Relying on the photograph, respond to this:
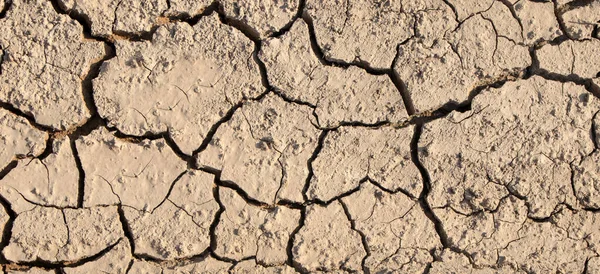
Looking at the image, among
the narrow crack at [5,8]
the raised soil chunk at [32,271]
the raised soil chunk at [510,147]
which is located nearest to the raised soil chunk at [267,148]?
the raised soil chunk at [510,147]

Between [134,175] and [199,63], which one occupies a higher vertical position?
[199,63]

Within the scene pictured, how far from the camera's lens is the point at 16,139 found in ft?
9.19

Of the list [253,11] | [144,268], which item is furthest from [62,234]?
[253,11]

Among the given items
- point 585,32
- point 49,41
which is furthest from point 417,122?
point 49,41

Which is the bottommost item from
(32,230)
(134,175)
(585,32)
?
(32,230)

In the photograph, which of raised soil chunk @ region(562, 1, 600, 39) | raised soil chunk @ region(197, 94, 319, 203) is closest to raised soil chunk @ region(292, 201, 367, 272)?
raised soil chunk @ region(197, 94, 319, 203)

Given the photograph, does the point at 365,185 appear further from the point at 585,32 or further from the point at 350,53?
the point at 585,32

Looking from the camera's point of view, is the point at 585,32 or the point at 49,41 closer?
the point at 49,41

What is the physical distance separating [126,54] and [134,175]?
0.55 metres

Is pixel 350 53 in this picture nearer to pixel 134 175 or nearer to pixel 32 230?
pixel 134 175

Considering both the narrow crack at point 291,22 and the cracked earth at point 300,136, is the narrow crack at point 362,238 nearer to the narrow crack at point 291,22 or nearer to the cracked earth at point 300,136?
the cracked earth at point 300,136

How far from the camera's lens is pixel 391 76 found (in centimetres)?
296

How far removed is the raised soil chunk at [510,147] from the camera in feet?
9.72

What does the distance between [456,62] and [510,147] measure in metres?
0.48
